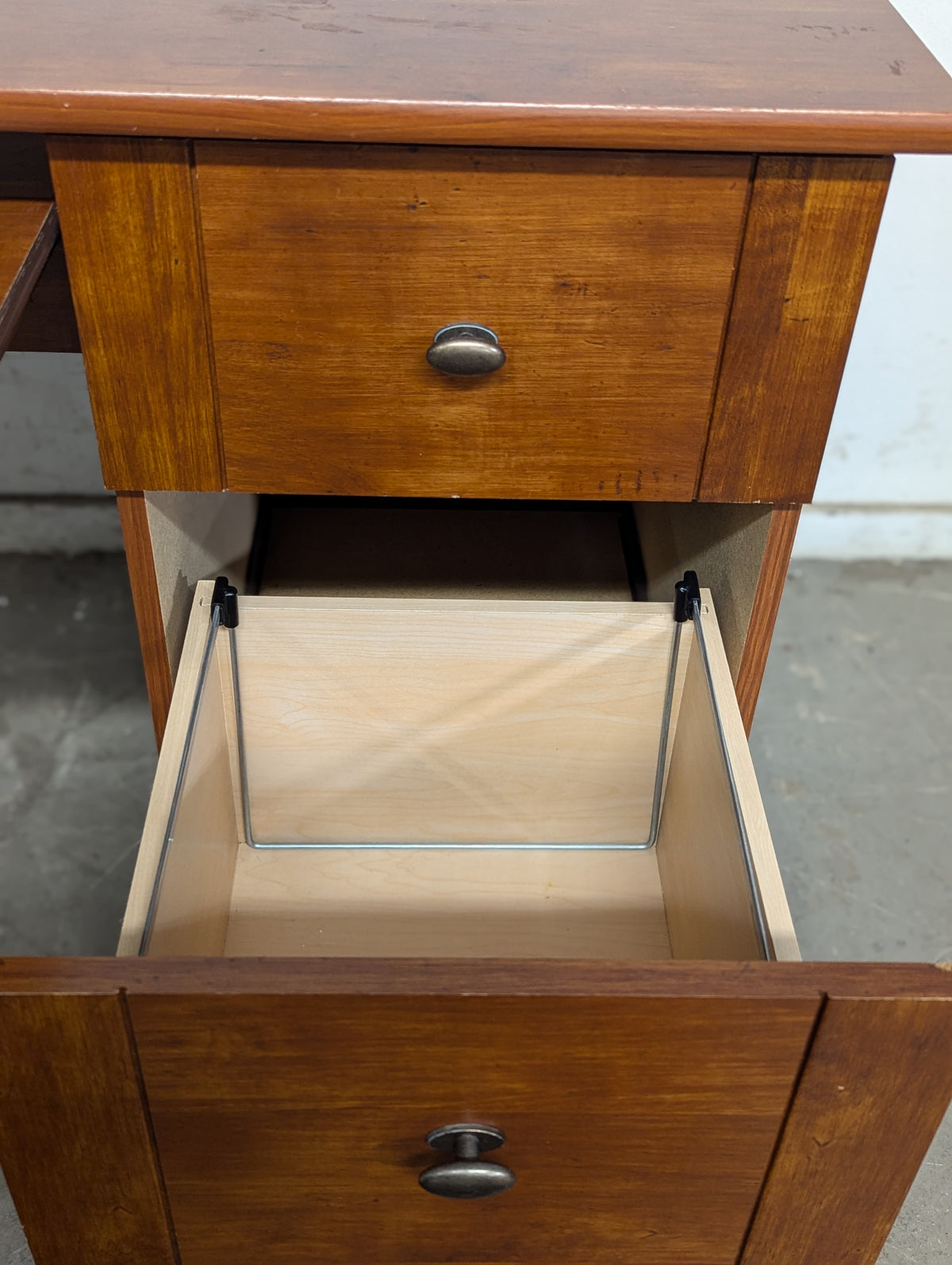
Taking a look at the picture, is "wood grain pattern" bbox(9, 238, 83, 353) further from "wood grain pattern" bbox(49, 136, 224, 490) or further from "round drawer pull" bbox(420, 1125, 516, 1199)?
"round drawer pull" bbox(420, 1125, 516, 1199)

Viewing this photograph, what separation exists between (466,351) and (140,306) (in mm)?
154

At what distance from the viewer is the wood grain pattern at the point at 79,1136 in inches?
16.4

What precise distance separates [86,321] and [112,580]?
70cm

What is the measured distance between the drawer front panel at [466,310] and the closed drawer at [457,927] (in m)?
0.14

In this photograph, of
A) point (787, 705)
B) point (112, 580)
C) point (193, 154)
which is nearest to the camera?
point (193, 154)

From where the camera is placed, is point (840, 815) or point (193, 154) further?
point (840, 815)

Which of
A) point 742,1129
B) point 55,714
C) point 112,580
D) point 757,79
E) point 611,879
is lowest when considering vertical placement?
point 742,1129

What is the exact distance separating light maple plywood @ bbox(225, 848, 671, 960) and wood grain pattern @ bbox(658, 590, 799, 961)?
34 mm

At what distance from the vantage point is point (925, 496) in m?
1.29

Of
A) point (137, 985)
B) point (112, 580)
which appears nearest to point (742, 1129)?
point (137, 985)

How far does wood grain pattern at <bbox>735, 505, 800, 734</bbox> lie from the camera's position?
0.67 m

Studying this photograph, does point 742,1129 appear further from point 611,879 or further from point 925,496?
point 925,496

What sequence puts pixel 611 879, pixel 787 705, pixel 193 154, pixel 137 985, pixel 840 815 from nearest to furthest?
pixel 137 985
pixel 193 154
pixel 611 879
pixel 840 815
pixel 787 705

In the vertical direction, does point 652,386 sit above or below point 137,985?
above
